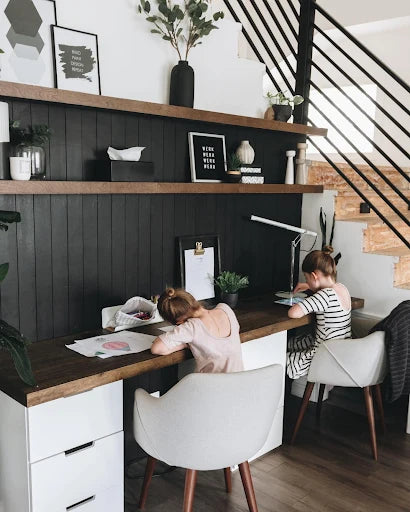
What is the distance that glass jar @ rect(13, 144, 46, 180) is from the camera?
2.33m

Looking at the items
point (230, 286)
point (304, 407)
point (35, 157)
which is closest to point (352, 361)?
point (304, 407)

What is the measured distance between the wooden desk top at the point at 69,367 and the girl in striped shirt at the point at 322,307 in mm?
398

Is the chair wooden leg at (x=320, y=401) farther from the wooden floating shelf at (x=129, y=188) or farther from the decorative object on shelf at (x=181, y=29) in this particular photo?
the decorative object on shelf at (x=181, y=29)

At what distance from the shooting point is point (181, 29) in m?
2.95

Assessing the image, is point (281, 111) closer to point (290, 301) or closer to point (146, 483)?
point (290, 301)

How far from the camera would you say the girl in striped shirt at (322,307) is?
316 centimetres

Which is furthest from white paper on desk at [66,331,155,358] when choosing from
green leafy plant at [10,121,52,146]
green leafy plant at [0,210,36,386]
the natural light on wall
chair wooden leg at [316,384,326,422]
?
the natural light on wall

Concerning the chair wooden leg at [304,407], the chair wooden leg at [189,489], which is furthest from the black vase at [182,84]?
the chair wooden leg at [189,489]

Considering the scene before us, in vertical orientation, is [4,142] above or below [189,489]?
above

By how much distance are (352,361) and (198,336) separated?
1.02 meters

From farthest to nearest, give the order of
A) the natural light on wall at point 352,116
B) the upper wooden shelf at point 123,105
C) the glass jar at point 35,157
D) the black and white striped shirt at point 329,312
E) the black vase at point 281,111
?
the natural light on wall at point 352,116
the black vase at point 281,111
the black and white striped shirt at point 329,312
the glass jar at point 35,157
the upper wooden shelf at point 123,105

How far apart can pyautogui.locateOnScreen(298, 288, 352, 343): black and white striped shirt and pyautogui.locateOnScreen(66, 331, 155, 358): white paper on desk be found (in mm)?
980

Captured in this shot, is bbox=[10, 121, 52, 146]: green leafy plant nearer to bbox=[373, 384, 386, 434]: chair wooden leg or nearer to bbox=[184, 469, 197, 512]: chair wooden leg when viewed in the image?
bbox=[184, 469, 197, 512]: chair wooden leg

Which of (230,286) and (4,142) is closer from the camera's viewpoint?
(4,142)
